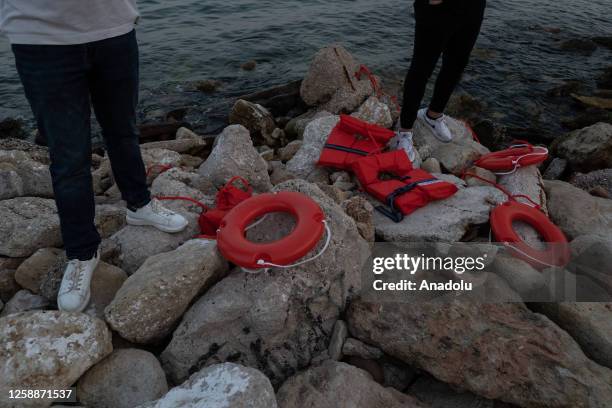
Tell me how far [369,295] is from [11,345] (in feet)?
6.70

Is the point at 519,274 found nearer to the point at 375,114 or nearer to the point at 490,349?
the point at 490,349

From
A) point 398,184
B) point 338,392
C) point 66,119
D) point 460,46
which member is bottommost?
point 338,392

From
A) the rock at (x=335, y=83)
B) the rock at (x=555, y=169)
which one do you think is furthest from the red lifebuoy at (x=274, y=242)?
the rock at (x=555, y=169)

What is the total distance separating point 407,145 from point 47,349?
11.7 feet

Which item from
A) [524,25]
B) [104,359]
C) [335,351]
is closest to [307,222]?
[335,351]

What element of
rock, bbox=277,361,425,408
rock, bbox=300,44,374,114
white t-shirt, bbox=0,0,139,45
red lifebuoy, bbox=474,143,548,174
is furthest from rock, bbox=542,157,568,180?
white t-shirt, bbox=0,0,139,45

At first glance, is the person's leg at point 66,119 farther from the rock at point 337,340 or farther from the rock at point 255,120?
the rock at point 255,120

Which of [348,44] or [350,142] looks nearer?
[350,142]

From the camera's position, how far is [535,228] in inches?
133

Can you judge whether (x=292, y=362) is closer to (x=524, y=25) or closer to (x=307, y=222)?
(x=307, y=222)

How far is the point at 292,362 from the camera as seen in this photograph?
96.0 inches

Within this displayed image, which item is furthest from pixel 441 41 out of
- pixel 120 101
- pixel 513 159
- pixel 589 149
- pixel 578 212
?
pixel 589 149

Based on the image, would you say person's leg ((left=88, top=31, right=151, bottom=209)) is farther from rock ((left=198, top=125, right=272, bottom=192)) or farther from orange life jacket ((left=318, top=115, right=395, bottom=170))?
orange life jacket ((left=318, top=115, right=395, bottom=170))

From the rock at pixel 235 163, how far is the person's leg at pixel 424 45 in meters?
1.72
